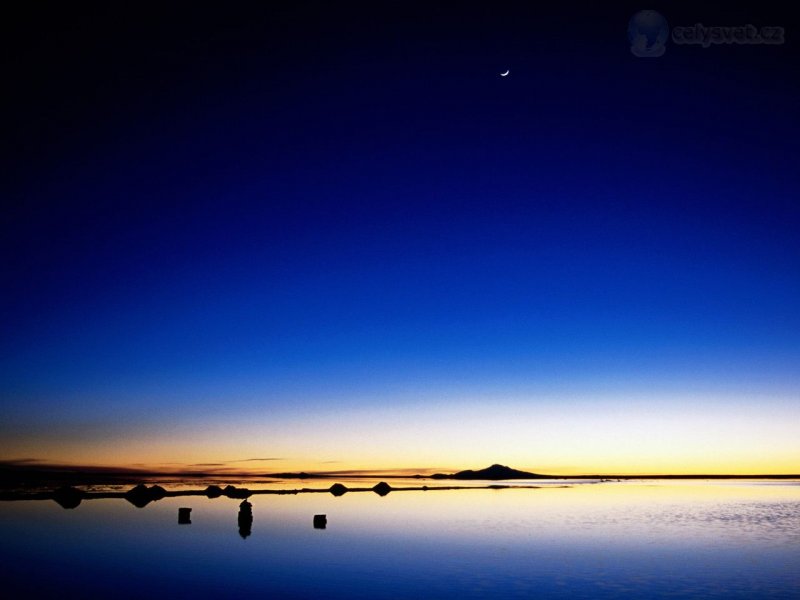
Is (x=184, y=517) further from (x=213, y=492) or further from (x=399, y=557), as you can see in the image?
(x=213, y=492)

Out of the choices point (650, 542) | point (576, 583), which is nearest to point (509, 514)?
point (650, 542)

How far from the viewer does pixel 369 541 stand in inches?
1858

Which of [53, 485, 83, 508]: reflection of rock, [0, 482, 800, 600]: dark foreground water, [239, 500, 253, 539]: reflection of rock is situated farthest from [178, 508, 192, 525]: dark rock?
[53, 485, 83, 508]: reflection of rock

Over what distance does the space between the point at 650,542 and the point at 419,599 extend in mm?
23973

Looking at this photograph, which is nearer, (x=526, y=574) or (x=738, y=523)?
(x=526, y=574)

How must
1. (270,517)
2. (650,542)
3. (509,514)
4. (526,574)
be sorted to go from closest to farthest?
(526,574), (650,542), (270,517), (509,514)

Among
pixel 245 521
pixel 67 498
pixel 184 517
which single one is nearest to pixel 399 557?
pixel 245 521

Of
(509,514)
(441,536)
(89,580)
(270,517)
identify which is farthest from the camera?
(509,514)

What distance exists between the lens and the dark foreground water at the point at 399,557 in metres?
30.0

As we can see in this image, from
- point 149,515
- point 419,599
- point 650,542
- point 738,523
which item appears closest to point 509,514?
point 738,523

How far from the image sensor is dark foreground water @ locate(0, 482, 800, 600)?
98.4 feet

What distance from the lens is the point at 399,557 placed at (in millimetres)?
39375

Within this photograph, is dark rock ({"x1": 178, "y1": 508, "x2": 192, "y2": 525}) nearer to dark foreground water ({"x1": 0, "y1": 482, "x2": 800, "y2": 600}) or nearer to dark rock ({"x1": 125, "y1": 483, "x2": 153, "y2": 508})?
dark foreground water ({"x1": 0, "y1": 482, "x2": 800, "y2": 600})

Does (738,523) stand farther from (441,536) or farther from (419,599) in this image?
(419,599)
